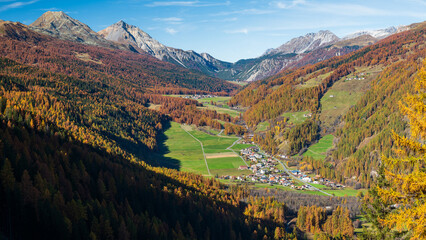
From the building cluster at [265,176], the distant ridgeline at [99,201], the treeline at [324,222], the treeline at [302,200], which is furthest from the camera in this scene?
the building cluster at [265,176]

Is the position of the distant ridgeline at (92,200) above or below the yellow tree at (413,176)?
below

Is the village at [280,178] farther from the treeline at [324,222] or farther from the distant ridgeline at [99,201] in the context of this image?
the treeline at [324,222]

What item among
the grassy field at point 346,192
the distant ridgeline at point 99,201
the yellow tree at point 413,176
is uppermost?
the yellow tree at point 413,176

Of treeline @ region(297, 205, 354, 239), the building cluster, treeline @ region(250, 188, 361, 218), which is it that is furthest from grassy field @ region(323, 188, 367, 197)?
treeline @ region(297, 205, 354, 239)

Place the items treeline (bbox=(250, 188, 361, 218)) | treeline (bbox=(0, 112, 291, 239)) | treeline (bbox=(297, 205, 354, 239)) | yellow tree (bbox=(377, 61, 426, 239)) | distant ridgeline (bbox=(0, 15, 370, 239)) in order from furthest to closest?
treeline (bbox=(250, 188, 361, 218))
treeline (bbox=(297, 205, 354, 239))
distant ridgeline (bbox=(0, 15, 370, 239))
treeline (bbox=(0, 112, 291, 239))
yellow tree (bbox=(377, 61, 426, 239))

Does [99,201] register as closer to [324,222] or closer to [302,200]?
[324,222]

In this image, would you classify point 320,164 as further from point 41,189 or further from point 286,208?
point 41,189

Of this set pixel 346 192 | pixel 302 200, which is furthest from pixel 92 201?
pixel 346 192

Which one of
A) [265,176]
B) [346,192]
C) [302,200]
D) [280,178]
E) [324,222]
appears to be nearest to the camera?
[324,222]

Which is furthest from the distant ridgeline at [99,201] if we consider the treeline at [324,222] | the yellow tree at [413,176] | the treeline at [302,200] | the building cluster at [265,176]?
the yellow tree at [413,176]

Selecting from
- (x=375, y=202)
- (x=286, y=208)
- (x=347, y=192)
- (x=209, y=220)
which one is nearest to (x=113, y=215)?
(x=209, y=220)

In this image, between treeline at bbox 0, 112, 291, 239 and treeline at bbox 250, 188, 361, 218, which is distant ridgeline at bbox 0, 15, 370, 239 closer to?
treeline at bbox 0, 112, 291, 239

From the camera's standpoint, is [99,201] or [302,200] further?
[302,200]
